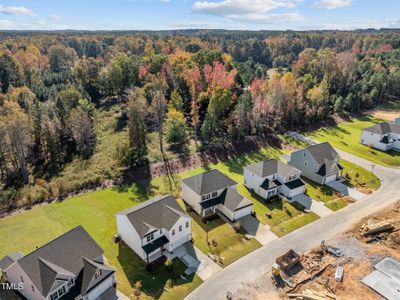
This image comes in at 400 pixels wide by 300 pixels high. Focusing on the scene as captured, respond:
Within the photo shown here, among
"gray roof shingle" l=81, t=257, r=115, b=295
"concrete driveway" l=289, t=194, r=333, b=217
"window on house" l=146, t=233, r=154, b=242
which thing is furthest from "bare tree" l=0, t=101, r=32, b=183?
"concrete driveway" l=289, t=194, r=333, b=217

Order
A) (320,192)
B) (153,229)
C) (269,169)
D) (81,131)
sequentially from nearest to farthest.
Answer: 1. (153,229)
2. (269,169)
3. (320,192)
4. (81,131)

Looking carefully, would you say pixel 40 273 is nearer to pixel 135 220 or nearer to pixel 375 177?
pixel 135 220

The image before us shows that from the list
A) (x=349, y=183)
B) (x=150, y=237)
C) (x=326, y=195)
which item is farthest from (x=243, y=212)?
(x=349, y=183)

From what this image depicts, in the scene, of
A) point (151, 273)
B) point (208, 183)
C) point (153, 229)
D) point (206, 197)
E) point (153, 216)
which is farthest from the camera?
point (208, 183)

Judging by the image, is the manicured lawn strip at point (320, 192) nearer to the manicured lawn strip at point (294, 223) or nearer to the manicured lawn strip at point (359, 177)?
the manicured lawn strip at point (294, 223)

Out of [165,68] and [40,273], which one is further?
[165,68]

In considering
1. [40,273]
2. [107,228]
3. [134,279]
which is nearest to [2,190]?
[107,228]

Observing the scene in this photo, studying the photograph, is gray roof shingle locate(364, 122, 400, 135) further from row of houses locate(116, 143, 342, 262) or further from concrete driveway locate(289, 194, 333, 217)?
concrete driveway locate(289, 194, 333, 217)

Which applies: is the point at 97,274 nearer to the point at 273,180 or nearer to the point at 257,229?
the point at 257,229
